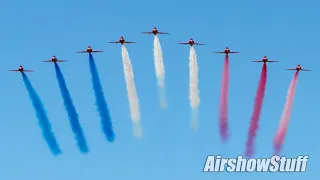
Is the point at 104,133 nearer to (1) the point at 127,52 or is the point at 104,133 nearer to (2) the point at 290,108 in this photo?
(1) the point at 127,52

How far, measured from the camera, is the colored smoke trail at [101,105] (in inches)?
6457

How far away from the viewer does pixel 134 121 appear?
560ft

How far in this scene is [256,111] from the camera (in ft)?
547

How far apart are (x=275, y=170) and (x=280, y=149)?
44.9ft

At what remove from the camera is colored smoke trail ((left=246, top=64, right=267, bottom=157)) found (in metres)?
165

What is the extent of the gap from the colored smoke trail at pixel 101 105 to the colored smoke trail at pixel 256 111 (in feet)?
85.7

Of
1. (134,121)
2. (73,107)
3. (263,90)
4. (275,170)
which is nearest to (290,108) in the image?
(263,90)

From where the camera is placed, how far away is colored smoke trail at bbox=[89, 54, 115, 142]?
164 meters

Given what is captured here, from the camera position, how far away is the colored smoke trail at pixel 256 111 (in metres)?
165

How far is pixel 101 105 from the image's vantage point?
166 m

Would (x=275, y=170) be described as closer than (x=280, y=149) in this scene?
Yes

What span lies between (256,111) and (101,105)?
2930 centimetres

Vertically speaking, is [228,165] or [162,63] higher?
[162,63]

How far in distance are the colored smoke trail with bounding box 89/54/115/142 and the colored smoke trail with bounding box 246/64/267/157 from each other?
85.7 feet
